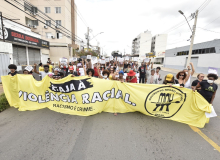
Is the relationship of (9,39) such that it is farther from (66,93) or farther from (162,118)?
(162,118)

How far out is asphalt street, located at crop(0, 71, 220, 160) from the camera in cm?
227

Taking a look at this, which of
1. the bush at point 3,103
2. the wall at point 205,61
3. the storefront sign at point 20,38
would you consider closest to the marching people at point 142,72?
the bush at point 3,103

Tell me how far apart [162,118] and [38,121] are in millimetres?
3718

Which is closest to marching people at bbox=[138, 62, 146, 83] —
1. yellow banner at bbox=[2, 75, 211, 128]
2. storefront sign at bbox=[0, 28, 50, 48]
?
yellow banner at bbox=[2, 75, 211, 128]

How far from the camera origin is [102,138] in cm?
272

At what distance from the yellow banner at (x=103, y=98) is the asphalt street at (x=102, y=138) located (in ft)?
0.87

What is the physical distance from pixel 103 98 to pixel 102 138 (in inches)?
54.5

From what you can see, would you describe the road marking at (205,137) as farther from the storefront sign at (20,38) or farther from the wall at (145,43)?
the wall at (145,43)

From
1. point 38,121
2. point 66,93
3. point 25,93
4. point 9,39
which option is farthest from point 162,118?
point 9,39

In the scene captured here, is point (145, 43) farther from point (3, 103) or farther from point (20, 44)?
point (3, 103)

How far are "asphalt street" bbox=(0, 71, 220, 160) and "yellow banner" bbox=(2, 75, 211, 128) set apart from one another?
266mm

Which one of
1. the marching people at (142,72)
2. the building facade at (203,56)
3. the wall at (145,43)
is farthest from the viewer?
the wall at (145,43)

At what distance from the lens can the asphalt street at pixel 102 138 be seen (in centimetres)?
227

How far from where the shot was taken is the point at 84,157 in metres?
2.21
